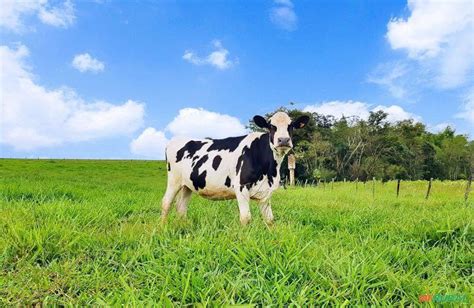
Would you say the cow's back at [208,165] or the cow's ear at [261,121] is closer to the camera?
the cow's ear at [261,121]

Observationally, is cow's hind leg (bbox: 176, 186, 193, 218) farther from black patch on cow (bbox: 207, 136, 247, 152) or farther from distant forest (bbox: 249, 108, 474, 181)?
distant forest (bbox: 249, 108, 474, 181)

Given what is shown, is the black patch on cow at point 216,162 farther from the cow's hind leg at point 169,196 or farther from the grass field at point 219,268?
the grass field at point 219,268

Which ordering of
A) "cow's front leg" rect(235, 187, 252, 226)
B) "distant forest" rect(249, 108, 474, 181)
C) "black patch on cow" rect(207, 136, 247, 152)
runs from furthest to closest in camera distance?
"distant forest" rect(249, 108, 474, 181) < "black patch on cow" rect(207, 136, 247, 152) < "cow's front leg" rect(235, 187, 252, 226)

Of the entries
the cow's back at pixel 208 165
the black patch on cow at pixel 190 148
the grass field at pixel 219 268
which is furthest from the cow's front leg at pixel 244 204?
the black patch on cow at pixel 190 148

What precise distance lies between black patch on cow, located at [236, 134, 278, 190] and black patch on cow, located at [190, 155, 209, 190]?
79 cm

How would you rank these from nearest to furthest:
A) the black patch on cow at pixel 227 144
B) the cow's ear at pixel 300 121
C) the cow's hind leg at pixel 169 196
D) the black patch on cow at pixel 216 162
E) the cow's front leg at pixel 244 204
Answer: the cow's front leg at pixel 244 204 → the cow's ear at pixel 300 121 → the black patch on cow at pixel 216 162 → the black patch on cow at pixel 227 144 → the cow's hind leg at pixel 169 196

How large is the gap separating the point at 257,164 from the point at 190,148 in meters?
1.84

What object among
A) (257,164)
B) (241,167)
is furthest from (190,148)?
(257,164)

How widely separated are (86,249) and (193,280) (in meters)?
1.75

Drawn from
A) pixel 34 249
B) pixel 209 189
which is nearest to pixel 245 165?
pixel 209 189

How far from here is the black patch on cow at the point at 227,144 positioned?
6.80m

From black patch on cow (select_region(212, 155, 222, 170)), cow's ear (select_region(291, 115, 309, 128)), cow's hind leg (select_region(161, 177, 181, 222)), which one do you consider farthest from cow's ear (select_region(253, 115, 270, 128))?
cow's hind leg (select_region(161, 177, 181, 222))

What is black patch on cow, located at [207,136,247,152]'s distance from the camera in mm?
6799

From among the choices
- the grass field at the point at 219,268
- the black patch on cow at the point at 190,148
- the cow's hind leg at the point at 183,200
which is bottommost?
the grass field at the point at 219,268
